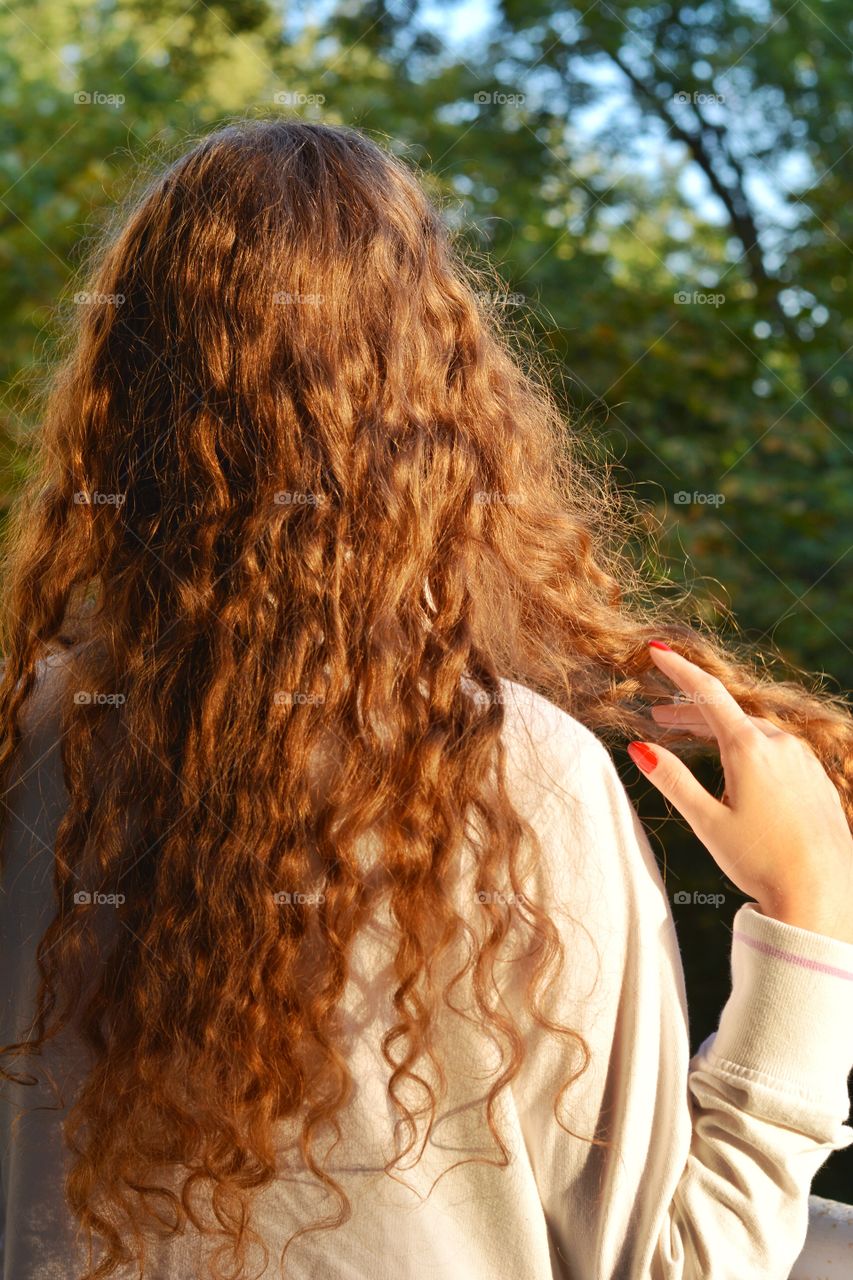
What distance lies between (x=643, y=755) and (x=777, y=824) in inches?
4.9

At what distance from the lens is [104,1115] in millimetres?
858

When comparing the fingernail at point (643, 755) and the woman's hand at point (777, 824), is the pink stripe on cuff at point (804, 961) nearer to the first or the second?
the woman's hand at point (777, 824)

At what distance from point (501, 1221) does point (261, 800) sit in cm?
35

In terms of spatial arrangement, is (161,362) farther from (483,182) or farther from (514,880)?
(483,182)

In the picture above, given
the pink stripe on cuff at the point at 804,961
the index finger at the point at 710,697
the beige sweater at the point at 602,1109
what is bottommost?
the beige sweater at the point at 602,1109

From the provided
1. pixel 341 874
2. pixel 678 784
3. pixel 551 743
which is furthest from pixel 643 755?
pixel 341 874

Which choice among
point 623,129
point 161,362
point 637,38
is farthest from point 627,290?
point 161,362

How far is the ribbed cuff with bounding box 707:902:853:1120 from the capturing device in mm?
849

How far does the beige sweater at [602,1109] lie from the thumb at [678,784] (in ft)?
0.27

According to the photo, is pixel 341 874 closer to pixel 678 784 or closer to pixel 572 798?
pixel 572 798

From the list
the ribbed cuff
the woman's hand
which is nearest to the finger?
the woman's hand

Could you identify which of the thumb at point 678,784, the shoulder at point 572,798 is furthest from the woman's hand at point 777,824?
the shoulder at point 572,798

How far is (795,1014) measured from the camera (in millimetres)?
857

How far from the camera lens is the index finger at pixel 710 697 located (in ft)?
2.97
